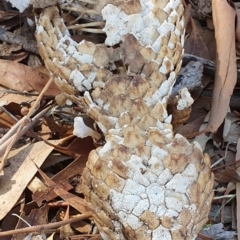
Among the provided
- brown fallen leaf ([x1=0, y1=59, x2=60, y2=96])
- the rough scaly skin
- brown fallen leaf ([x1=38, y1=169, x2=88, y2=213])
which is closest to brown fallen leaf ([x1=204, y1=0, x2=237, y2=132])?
the rough scaly skin

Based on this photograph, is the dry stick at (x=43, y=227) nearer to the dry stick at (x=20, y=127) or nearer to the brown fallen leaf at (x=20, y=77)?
the dry stick at (x=20, y=127)

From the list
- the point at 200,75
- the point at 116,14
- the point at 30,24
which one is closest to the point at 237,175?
the point at 200,75

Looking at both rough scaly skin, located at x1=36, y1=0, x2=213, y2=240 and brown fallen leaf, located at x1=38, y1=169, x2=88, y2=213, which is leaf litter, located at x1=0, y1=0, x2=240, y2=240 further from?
rough scaly skin, located at x1=36, y1=0, x2=213, y2=240

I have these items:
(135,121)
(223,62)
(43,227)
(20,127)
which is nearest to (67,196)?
(43,227)

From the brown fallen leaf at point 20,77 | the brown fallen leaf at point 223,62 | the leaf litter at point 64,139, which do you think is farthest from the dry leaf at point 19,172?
the brown fallen leaf at point 223,62

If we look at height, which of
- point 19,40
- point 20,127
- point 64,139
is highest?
point 19,40

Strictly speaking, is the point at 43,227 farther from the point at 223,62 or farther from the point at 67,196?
the point at 223,62

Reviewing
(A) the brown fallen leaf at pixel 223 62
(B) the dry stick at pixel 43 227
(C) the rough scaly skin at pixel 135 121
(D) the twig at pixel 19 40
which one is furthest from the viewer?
(D) the twig at pixel 19 40
